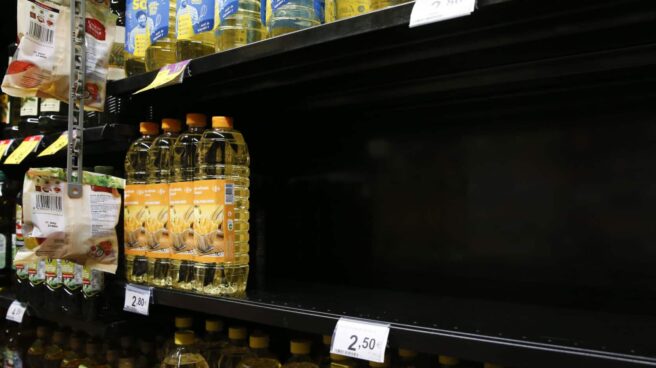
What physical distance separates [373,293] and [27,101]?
167cm

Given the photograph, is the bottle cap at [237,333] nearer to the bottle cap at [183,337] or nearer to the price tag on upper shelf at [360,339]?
the bottle cap at [183,337]

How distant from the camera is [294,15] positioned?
4.06ft

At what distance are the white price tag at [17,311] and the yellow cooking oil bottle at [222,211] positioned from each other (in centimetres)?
86

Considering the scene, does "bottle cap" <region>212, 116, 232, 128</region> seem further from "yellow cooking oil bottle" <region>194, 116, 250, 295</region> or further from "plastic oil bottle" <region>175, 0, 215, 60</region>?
"plastic oil bottle" <region>175, 0, 215, 60</region>

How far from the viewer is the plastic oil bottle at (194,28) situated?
144cm

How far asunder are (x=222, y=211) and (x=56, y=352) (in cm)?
126

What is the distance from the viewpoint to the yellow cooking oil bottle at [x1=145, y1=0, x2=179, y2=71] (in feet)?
5.21

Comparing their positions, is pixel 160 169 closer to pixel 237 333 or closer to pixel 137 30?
pixel 137 30

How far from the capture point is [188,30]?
1486mm

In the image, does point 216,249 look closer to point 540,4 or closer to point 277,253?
point 277,253

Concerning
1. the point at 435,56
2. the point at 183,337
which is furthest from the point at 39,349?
the point at 435,56

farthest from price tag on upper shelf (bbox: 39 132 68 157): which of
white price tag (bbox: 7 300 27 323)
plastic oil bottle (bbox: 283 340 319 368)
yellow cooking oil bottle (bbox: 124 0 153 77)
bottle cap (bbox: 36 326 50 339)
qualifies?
plastic oil bottle (bbox: 283 340 319 368)

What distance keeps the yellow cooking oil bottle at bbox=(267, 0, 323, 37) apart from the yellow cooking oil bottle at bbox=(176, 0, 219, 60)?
10.5 inches

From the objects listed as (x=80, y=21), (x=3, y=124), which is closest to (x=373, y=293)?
(x=80, y=21)
